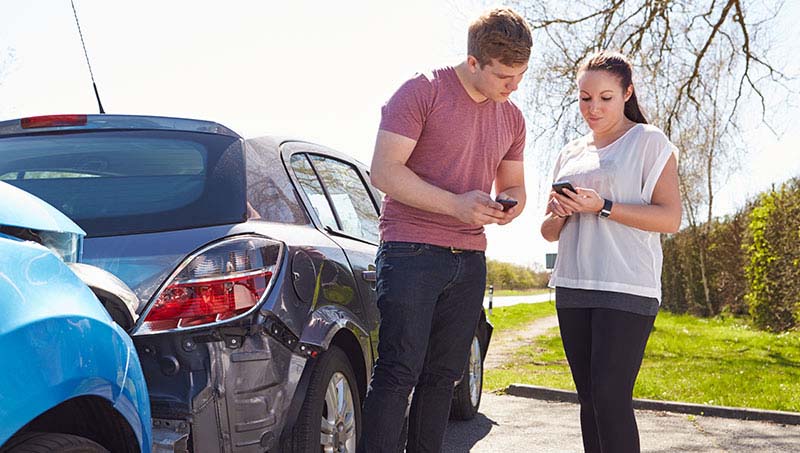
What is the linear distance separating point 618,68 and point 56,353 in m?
2.59

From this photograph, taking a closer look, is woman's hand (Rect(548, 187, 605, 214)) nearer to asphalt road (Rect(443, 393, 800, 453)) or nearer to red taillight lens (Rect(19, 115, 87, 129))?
red taillight lens (Rect(19, 115, 87, 129))

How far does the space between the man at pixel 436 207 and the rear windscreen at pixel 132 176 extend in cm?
60

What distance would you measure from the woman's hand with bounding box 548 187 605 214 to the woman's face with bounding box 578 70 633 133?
1.15 ft

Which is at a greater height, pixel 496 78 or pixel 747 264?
pixel 496 78

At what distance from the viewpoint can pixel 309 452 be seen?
11.6 feet

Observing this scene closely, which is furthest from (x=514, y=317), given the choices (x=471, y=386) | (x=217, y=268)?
(x=217, y=268)

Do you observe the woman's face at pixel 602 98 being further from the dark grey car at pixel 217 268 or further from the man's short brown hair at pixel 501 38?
the dark grey car at pixel 217 268

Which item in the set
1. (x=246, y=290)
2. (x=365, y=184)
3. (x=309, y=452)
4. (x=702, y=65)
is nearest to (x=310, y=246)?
(x=246, y=290)

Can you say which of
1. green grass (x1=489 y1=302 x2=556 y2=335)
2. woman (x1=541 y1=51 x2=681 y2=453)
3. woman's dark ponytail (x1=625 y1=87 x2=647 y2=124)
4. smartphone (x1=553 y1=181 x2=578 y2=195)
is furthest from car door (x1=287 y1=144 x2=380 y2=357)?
green grass (x1=489 y1=302 x2=556 y2=335)

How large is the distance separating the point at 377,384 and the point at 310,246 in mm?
629

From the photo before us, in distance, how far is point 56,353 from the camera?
1.94 m

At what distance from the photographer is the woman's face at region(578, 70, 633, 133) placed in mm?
3781

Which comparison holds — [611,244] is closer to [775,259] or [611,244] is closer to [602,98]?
[602,98]

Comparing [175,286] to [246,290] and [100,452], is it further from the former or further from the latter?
[100,452]
